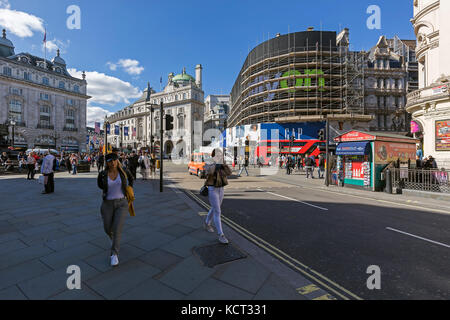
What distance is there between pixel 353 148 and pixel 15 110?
7092cm

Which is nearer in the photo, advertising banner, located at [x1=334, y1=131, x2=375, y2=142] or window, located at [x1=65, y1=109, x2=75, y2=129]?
advertising banner, located at [x1=334, y1=131, x2=375, y2=142]

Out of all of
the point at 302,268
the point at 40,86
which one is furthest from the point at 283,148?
the point at 40,86

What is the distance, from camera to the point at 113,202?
3.46 meters

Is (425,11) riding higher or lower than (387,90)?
higher

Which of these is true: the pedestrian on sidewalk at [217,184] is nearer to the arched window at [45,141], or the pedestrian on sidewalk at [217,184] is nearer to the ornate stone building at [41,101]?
the ornate stone building at [41,101]

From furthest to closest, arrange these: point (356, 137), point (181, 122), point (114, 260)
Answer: point (181, 122) → point (356, 137) → point (114, 260)

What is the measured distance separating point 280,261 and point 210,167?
7.19ft

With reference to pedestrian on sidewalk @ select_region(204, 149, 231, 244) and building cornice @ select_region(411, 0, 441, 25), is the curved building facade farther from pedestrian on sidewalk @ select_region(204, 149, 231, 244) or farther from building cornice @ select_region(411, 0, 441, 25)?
pedestrian on sidewalk @ select_region(204, 149, 231, 244)

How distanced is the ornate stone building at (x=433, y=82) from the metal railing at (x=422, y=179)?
6855mm

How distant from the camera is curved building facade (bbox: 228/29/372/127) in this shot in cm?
3553

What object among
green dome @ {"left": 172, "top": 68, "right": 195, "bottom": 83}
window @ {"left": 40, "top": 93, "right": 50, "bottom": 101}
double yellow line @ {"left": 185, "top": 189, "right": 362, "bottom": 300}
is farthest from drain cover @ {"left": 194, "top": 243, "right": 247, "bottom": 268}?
green dome @ {"left": 172, "top": 68, "right": 195, "bottom": 83}

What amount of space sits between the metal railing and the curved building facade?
82.9 feet

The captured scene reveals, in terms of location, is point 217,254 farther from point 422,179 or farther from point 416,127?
point 416,127
